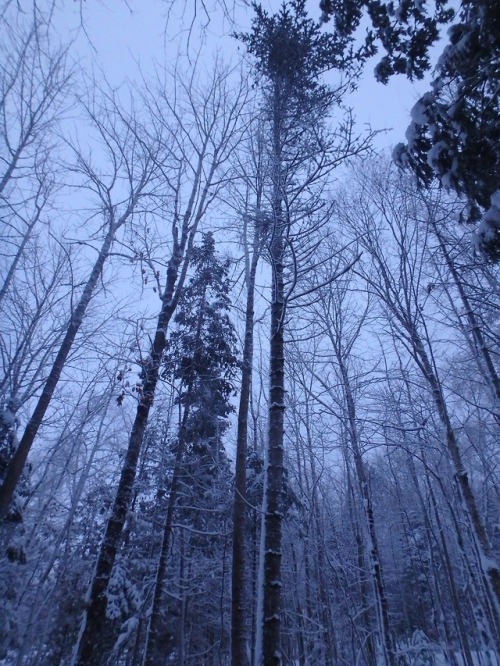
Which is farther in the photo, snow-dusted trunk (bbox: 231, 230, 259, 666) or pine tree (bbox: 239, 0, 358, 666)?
snow-dusted trunk (bbox: 231, 230, 259, 666)

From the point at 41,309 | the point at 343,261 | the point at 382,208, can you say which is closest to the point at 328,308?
the point at 343,261

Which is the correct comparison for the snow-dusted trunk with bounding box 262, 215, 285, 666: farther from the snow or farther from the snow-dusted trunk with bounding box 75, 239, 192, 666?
the snow-dusted trunk with bounding box 75, 239, 192, 666

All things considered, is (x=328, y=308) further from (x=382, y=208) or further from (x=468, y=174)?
(x=468, y=174)

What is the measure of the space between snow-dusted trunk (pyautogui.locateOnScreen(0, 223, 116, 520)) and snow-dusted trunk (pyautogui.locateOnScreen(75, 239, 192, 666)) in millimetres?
2061

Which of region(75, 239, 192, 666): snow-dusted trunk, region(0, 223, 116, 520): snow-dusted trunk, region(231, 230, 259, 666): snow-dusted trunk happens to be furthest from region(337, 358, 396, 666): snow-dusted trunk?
region(0, 223, 116, 520): snow-dusted trunk

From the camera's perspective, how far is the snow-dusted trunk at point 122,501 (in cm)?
506

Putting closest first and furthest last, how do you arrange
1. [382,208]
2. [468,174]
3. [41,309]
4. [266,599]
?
1. [468,174]
2. [266,599]
3. [382,208]
4. [41,309]

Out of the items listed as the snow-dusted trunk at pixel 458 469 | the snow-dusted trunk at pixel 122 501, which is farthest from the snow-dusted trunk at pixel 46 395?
the snow-dusted trunk at pixel 458 469

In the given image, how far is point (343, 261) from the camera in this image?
772 centimetres

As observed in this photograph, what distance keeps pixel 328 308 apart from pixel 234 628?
25.6 ft

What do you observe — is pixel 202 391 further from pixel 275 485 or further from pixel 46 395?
pixel 275 485

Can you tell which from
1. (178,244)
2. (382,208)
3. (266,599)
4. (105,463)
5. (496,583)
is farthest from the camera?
(105,463)

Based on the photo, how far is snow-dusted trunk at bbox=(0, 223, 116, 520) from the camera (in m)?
7.50

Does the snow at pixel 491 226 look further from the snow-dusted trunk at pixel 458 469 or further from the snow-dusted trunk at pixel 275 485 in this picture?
the snow-dusted trunk at pixel 458 469
